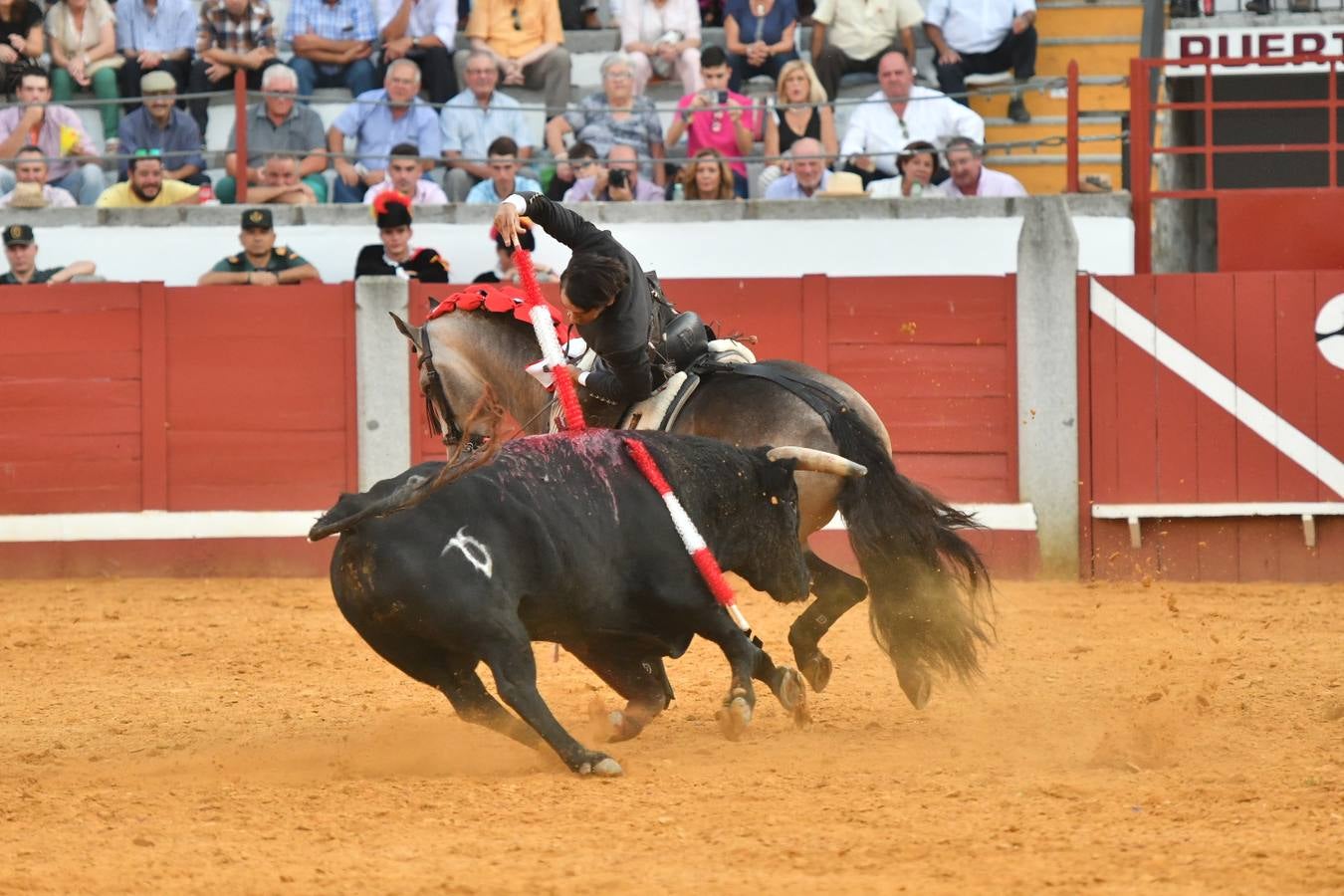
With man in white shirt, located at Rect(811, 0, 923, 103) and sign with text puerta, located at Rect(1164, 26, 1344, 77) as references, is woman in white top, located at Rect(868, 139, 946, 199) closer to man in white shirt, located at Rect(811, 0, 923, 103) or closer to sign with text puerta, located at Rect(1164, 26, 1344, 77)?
man in white shirt, located at Rect(811, 0, 923, 103)

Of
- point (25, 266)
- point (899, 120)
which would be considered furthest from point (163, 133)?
point (899, 120)

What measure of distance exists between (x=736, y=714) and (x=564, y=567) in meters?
0.64

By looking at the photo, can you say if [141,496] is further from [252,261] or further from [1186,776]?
[1186,776]

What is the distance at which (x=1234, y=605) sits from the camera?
8984 millimetres

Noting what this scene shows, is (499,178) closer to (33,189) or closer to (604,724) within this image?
(33,189)

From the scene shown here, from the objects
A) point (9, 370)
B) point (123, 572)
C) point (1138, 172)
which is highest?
point (1138, 172)

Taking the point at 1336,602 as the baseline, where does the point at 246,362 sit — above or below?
above

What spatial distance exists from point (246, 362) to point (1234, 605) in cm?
538

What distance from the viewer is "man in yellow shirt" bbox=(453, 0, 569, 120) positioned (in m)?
12.5

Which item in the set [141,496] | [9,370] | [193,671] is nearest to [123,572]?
[141,496]

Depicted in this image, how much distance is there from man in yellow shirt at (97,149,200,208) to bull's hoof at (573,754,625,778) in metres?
7.11

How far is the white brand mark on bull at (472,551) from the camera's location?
4.94 meters

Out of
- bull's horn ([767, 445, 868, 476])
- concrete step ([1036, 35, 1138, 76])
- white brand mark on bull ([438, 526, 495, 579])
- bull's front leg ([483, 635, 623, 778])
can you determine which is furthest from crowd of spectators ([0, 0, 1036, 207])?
bull's front leg ([483, 635, 623, 778])

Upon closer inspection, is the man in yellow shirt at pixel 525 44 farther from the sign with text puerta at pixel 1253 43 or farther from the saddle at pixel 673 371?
the saddle at pixel 673 371
